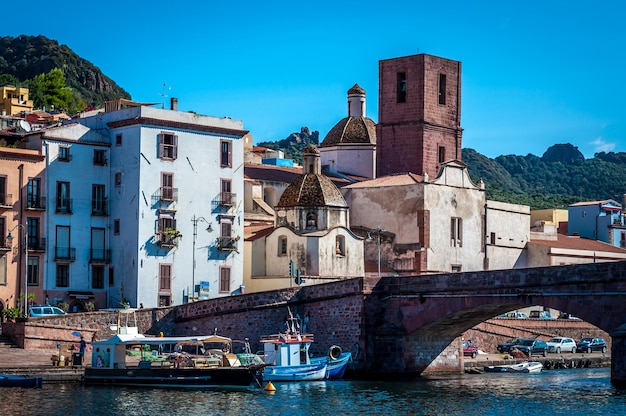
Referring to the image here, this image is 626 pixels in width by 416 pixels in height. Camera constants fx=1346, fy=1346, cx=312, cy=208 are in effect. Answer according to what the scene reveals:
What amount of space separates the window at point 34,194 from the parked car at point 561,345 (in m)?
34.6

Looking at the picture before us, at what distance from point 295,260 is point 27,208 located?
18.0 metres

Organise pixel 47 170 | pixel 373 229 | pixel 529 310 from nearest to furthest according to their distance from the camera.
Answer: pixel 47 170, pixel 373 229, pixel 529 310

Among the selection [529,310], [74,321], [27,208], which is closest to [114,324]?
[74,321]

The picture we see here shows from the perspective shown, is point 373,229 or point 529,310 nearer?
point 373,229

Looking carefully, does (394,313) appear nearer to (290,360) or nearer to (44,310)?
(290,360)

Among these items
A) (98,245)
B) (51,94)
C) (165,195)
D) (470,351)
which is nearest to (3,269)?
(98,245)

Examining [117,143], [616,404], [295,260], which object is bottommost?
[616,404]

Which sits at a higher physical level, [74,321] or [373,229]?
[373,229]

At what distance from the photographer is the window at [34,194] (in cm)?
7675

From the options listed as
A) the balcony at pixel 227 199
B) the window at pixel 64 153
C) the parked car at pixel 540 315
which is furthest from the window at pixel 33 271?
the parked car at pixel 540 315

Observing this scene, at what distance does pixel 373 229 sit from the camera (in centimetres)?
9488

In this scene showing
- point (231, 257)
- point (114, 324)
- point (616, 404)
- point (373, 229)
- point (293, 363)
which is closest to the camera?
point (616, 404)

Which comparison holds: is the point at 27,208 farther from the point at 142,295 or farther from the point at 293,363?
the point at 293,363

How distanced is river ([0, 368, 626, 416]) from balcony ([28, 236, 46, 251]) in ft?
50.9
